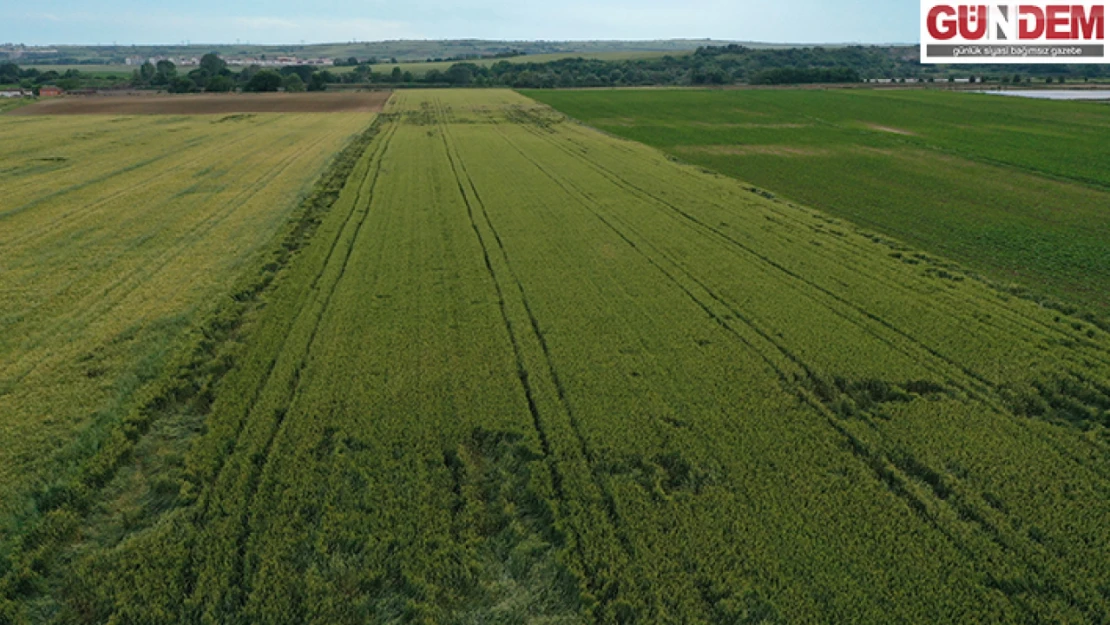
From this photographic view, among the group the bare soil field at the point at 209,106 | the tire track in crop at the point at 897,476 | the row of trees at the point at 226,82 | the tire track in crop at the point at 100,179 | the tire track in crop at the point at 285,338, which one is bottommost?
the tire track in crop at the point at 897,476

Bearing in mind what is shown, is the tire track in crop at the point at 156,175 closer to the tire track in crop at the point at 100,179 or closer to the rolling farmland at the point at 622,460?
the tire track in crop at the point at 100,179

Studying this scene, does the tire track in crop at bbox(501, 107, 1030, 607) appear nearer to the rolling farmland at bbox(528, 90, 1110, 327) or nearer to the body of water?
the rolling farmland at bbox(528, 90, 1110, 327)

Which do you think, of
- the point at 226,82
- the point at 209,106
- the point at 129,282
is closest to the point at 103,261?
the point at 129,282

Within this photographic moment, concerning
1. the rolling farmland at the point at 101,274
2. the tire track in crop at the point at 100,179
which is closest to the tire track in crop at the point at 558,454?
the rolling farmland at the point at 101,274

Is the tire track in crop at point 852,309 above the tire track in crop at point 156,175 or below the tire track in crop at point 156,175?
below

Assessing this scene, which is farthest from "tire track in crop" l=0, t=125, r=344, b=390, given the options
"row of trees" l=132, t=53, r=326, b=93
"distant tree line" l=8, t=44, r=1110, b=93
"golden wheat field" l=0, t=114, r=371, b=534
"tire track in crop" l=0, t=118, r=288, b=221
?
"distant tree line" l=8, t=44, r=1110, b=93

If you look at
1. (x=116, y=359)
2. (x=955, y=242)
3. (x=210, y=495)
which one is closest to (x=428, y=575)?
(x=210, y=495)

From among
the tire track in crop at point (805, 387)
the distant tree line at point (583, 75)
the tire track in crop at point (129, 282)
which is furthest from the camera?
the distant tree line at point (583, 75)
